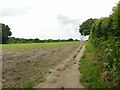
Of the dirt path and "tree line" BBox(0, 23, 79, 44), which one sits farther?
"tree line" BBox(0, 23, 79, 44)

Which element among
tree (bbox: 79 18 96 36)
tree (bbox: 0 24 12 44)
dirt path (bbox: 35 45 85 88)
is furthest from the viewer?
tree (bbox: 79 18 96 36)

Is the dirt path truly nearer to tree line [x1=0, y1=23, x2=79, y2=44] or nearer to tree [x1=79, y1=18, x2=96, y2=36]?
tree line [x1=0, y1=23, x2=79, y2=44]

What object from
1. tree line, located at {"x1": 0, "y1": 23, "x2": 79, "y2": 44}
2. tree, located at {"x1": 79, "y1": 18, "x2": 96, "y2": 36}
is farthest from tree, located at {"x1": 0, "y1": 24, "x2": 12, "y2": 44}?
tree, located at {"x1": 79, "y1": 18, "x2": 96, "y2": 36}

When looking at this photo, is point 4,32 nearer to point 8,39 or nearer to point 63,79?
point 8,39

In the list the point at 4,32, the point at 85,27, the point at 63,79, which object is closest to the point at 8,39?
the point at 4,32

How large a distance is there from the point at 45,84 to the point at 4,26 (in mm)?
104575

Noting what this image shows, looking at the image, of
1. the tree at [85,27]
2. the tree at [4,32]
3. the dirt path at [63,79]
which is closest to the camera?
the dirt path at [63,79]

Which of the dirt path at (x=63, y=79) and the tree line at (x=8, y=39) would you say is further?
the tree line at (x=8, y=39)

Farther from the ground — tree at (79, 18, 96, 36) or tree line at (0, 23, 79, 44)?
tree at (79, 18, 96, 36)

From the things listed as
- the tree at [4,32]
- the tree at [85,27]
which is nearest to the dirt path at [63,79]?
the tree at [4,32]

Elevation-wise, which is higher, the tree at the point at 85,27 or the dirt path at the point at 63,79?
the tree at the point at 85,27

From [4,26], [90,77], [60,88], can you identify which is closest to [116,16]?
[90,77]

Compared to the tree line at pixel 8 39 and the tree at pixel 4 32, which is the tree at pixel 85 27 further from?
the tree at pixel 4 32

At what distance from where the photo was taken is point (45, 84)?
16312 mm
